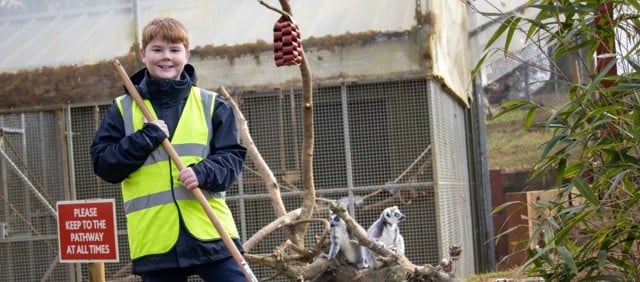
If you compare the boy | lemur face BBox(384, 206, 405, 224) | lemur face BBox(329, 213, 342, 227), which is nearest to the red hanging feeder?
lemur face BBox(329, 213, 342, 227)

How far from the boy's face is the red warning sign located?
80.2 inches

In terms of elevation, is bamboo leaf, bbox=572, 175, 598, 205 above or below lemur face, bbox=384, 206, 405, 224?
above

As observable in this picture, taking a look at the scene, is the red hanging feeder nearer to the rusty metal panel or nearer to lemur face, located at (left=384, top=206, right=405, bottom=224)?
lemur face, located at (left=384, top=206, right=405, bottom=224)

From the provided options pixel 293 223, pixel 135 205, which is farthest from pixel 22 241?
pixel 135 205

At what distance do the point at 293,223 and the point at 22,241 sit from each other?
11.8 ft

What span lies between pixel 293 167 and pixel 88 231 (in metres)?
4.02

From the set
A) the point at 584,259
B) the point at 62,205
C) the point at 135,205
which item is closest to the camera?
the point at 135,205

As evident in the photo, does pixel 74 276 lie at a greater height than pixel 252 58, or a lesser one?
lesser

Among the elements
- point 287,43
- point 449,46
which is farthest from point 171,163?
point 449,46

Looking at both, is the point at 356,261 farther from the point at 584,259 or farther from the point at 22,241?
the point at 22,241

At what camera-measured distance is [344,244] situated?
277 inches

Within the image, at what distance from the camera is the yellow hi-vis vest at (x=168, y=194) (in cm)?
341

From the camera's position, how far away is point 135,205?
3473 millimetres

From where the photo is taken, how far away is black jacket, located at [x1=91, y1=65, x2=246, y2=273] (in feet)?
11.1
